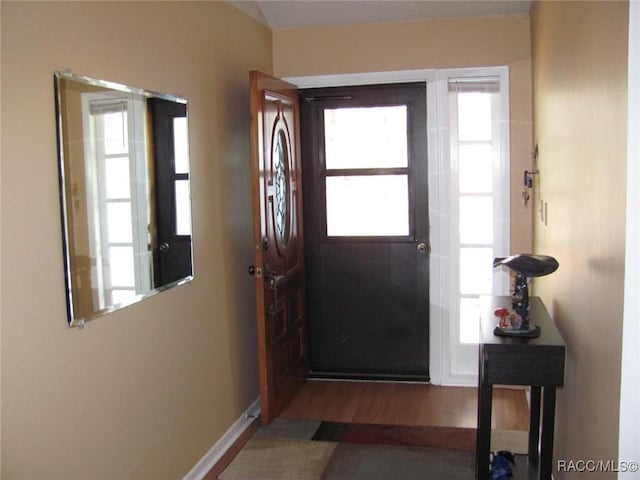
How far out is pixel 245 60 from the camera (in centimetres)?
372

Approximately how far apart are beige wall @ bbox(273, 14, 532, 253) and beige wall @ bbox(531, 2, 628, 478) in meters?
0.92

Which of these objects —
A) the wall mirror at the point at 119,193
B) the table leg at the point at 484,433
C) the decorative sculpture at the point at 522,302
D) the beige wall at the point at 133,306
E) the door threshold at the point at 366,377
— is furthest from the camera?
the door threshold at the point at 366,377

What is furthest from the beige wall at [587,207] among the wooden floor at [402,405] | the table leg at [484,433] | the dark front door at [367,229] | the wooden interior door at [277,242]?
the wooden interior door at [277,242]

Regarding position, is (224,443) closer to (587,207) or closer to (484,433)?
(484,433)

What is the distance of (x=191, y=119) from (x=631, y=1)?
1994 mm

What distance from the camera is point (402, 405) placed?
395cm

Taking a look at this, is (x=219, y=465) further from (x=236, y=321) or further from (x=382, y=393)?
(x=382, y=393)

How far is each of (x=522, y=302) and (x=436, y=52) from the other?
209cm

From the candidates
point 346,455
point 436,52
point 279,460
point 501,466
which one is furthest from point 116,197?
point 436,52

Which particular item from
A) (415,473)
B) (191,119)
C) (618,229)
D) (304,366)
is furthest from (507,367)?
(304,366)

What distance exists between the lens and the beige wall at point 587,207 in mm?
1671

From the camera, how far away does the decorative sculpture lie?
2.39 meters

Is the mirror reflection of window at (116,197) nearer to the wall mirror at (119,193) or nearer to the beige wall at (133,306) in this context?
the wall mirror at (119,193)

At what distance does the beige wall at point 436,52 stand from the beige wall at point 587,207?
36.3 inches
